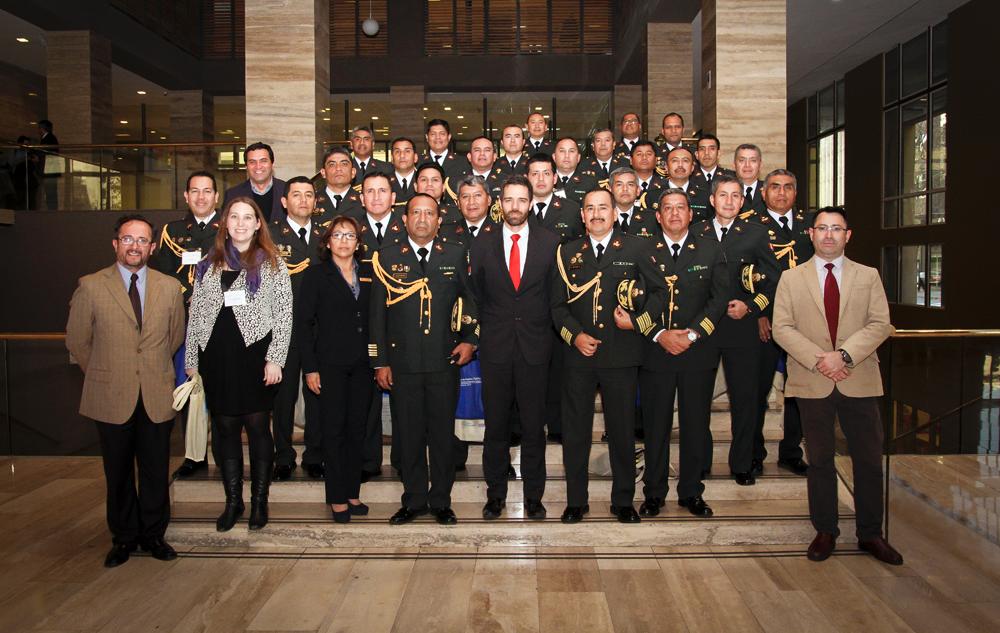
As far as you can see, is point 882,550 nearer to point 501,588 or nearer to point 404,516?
point 501,588

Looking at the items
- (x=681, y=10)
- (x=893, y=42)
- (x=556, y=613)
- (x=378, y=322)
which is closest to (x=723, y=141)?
(x=681, y=10)

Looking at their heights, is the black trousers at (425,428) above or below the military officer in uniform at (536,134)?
below

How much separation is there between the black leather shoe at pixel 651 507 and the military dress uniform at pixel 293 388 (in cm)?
199

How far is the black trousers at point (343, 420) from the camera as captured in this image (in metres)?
4.25

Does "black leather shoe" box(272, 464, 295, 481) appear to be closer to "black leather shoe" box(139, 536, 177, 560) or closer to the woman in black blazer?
the woman in black blazer

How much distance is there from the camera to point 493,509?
14.5ft

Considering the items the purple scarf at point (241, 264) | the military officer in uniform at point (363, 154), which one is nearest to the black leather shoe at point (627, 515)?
the purple scarf at point (241, 264)

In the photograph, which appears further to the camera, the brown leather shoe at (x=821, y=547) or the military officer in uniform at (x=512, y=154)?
the military officer in uniform at (x=512, y=154)

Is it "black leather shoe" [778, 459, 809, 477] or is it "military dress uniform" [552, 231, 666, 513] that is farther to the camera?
"black leather shoe" [778, 459, 809, 477]

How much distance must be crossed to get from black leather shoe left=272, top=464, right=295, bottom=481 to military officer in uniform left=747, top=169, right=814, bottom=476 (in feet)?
9.68

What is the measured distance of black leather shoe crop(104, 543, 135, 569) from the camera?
13.4 ft

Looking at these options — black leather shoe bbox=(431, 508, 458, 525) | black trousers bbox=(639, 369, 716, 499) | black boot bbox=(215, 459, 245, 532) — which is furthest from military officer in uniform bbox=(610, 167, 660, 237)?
black boot bbox=(215, 459, 245, 532)

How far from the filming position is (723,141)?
28.3 feet

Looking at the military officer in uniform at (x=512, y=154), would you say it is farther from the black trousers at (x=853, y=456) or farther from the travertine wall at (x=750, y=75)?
the travertine wall at (x=750, y=75)
